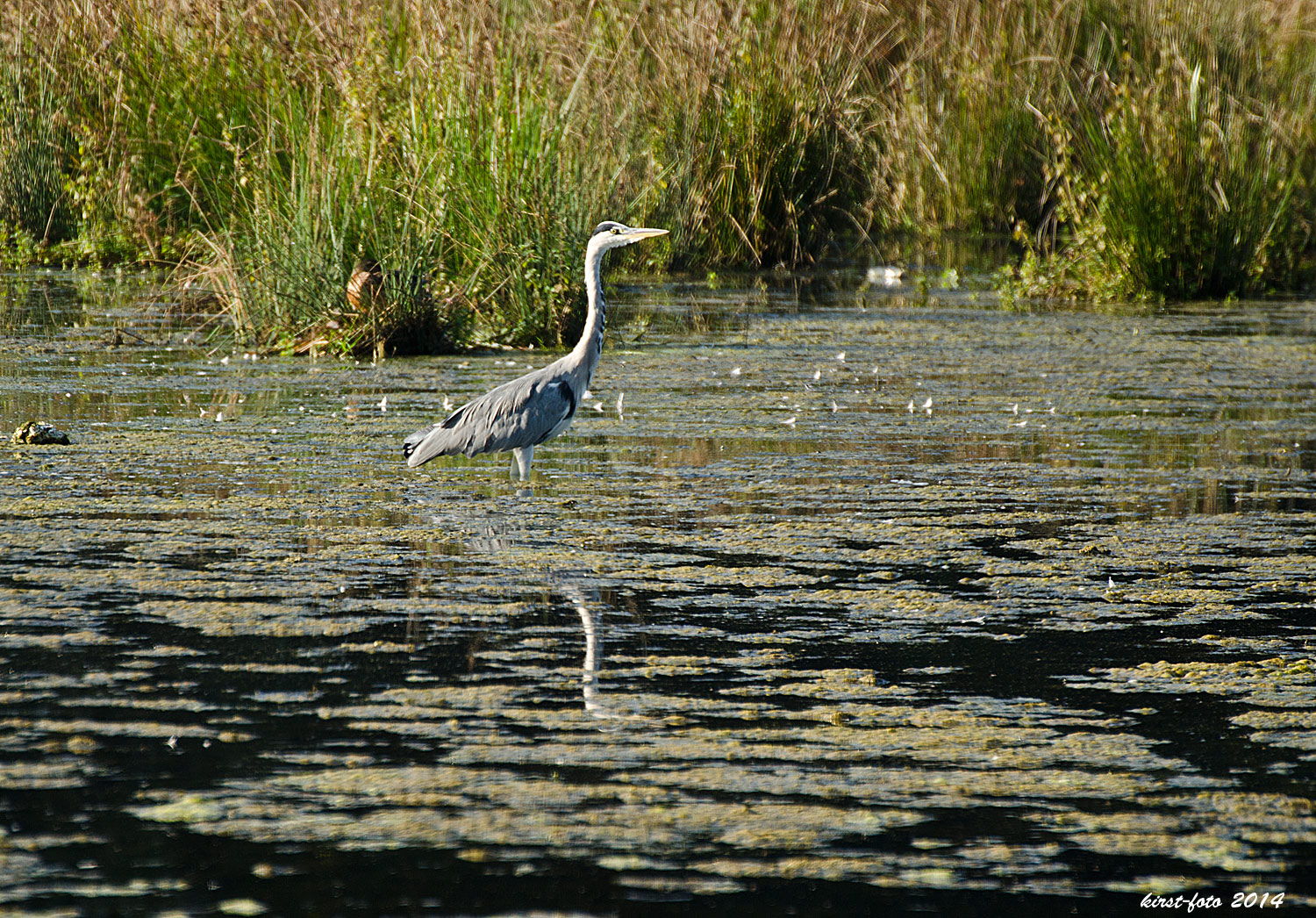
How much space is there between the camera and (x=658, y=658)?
3859 millimetres

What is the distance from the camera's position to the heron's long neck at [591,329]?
20.3ft

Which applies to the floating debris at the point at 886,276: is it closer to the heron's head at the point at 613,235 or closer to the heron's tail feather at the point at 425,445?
the heron's head at the point at 613,235

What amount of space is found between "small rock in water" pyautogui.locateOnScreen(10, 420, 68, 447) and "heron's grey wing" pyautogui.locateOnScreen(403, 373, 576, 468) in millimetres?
1338

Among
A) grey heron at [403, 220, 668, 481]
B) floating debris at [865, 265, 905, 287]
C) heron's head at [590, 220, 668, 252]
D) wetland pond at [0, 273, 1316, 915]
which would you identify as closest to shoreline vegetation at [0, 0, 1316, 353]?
floating debris at [865, 265, 905, 287]

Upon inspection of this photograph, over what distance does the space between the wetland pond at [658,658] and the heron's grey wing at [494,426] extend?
0.45 ft

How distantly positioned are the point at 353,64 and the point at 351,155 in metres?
1.37

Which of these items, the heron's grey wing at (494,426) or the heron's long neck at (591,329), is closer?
the heron's grey wing at (494,426)

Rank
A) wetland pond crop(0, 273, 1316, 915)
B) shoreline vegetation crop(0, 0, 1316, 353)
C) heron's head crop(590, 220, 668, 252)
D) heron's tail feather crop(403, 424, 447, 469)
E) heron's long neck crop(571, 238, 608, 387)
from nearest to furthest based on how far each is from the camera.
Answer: wetland pond crop(0, 273, 1316, 915) → heron's tail feather crop(403, 424, 447, 469) → heron's long neck crop(571, 238, 608, 387) → heron's head crop(590, 220, 668, 252) → shoreline vegetation crop(0, 0, 1316, 353)

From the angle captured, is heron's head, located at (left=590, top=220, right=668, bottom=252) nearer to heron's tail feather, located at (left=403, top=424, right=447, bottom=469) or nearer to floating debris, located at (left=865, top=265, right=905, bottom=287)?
heron's tail feather, located at (left=403, top=424, right=447, bottom=469)

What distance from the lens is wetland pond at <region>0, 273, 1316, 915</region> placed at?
2791mm

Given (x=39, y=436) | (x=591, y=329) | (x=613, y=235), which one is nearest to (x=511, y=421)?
(x=591, y=329)

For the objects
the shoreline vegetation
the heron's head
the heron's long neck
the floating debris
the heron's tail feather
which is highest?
the shoreline vegetation

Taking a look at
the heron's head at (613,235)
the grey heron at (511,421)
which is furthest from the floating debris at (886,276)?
the grey heron at (511,421)

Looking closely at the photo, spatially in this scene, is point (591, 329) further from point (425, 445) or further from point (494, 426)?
point (425, 445)
